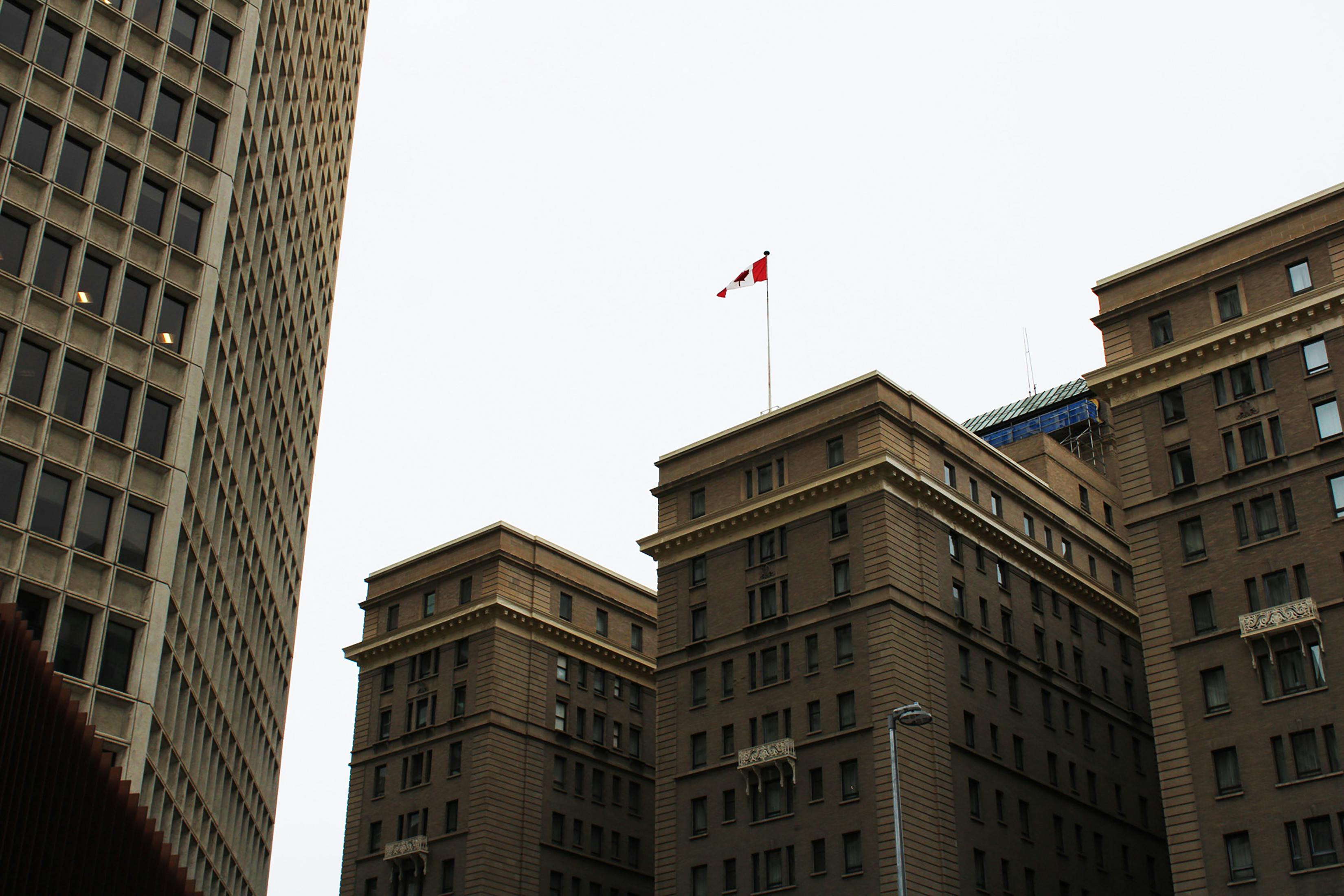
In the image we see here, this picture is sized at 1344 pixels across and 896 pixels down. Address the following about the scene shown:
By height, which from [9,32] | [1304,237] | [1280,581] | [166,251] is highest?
[1304,237]

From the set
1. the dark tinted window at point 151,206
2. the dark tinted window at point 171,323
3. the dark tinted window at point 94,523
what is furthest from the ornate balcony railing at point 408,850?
the dark tinted window at point 151,206

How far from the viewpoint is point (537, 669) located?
105750 mm

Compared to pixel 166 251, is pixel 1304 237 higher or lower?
higher

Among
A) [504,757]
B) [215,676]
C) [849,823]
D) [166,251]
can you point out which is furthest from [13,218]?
[504,757]

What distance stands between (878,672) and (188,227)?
141ft

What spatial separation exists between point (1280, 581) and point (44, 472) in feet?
160

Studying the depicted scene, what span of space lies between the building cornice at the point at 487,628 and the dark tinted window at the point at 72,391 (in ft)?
192

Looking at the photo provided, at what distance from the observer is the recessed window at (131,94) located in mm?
50312

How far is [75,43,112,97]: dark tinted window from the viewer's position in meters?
49.0

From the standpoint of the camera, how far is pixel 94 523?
45250 mm

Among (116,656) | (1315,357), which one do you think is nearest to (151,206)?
(116,656)

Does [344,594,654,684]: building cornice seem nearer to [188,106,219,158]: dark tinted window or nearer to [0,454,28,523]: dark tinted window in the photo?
[188,106,219,158]: dark tinted window

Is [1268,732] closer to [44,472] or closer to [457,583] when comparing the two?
[44,472]

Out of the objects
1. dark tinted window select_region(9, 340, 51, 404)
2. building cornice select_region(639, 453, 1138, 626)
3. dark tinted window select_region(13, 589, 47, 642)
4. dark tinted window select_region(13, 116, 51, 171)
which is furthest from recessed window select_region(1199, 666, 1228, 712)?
dark tinted window select_region(13, 116, 51, 171)
